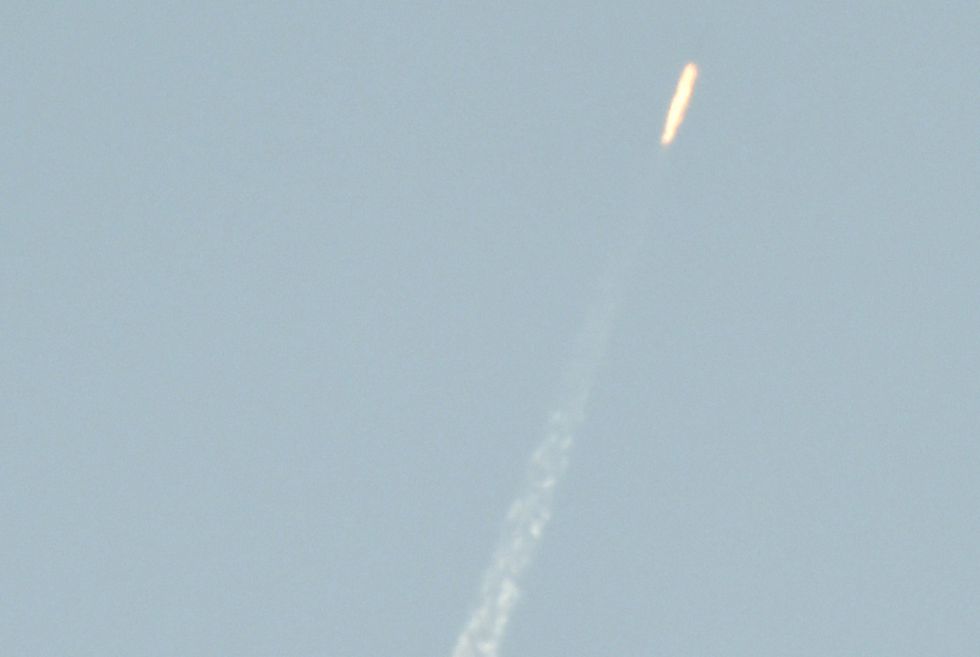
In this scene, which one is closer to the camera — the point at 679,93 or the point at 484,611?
the point at 484,611

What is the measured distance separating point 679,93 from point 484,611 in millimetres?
11007

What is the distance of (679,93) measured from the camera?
3319 centimetres

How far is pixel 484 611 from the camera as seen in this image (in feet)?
94.8

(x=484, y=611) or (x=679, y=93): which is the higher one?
Answer: (x=679, y=93)
